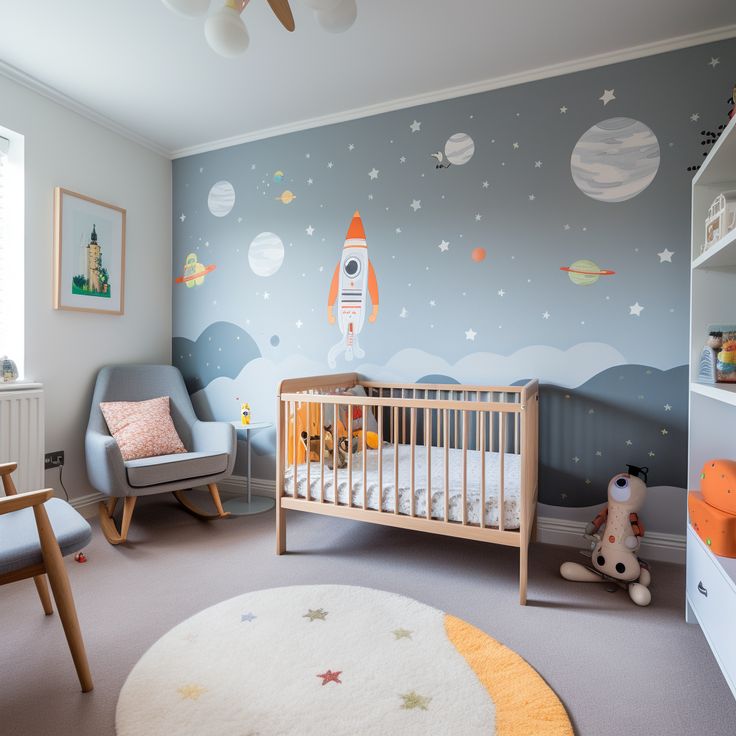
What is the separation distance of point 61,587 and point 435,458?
1.63 metres

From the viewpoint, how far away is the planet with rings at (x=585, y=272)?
2.41 m

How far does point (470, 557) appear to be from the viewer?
2.30 m

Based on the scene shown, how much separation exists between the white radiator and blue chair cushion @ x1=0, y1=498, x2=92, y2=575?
0.96 m

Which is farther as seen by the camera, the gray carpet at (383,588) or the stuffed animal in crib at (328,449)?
the stuffed animal in crib at (328,449)

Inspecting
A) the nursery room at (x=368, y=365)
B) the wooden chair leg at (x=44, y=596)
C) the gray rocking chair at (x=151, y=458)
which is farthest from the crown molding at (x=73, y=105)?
the wooden chair leg at (x=44, y=596)

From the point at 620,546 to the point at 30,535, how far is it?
82.6 inches

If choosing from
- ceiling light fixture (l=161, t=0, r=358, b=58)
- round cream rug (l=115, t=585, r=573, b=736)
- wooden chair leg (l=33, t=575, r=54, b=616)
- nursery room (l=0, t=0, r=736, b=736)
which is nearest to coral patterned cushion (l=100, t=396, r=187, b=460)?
nursery room (l=0, t=0, r=736, b=736)

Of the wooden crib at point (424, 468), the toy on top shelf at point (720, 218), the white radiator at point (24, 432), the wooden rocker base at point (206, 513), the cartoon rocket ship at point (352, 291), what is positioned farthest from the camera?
the cartoon rocket ship at point (352, 291)

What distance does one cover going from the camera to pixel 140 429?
2.78 metres

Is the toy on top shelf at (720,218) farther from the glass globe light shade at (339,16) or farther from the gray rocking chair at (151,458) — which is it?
the gray rocking chair at (151,458)

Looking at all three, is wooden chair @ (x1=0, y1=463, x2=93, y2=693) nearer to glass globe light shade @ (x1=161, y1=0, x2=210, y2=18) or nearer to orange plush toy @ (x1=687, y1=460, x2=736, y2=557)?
glass globe light shade @ (x1=161, y1=0, x2=210, y2=18)

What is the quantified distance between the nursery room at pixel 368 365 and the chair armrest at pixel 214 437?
0.15 feet

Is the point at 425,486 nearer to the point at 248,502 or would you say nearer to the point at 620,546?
the point at 620,546

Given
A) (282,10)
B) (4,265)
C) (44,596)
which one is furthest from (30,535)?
(4,265)
